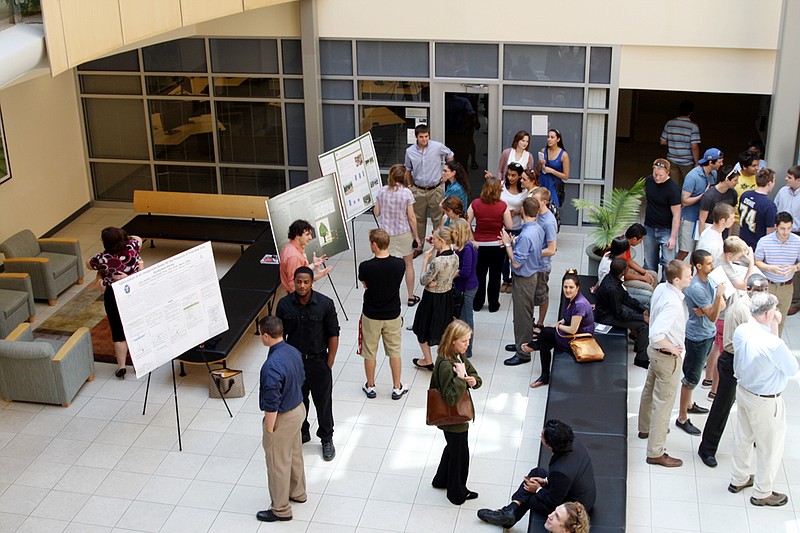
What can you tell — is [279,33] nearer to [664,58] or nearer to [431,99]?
[431,99]

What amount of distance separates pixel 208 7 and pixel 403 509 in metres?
5.95

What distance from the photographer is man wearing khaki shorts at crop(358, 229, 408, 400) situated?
341 inches

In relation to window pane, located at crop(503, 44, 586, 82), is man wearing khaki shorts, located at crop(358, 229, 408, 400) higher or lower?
lower

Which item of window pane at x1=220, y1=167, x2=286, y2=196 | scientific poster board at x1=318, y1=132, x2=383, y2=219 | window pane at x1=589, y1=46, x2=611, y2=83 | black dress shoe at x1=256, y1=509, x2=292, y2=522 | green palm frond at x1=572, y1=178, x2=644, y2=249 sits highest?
window pane at x1=589, y1=46, x2=611, y2=83

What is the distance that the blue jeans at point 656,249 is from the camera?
1111 centimetres

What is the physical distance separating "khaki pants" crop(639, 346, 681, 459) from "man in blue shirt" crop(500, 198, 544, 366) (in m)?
1.87

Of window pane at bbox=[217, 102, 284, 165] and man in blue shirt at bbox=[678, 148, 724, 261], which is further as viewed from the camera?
window pane at bbox=[217, 102, 284, 165]

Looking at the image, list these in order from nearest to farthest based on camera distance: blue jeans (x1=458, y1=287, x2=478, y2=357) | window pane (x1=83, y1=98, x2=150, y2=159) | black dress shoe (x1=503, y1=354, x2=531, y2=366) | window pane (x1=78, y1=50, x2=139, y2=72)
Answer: blue jeans (x1=458, y1=287, x2=478, y2=357) < black dress shoe (x1=503, y1=354, x2=531, y2=366) < window pane (x1=78, y1=50, x2=139, y2=72) < window pane (x1=83, y1=98, x2=150, y2=159)

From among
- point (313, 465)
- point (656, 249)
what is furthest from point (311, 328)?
point (656, 249)

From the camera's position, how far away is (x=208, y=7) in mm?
10305

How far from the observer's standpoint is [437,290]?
920 centimetres

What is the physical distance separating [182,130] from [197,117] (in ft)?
1.14

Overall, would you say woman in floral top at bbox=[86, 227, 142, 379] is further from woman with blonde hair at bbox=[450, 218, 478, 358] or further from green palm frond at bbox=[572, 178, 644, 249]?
green palm frond at bbox=[572, 178, 644, 249]

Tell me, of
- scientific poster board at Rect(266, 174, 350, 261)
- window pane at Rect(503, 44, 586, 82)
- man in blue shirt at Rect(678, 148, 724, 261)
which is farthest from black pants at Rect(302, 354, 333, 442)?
window pane at Rect(503, 44, 586, 82)
